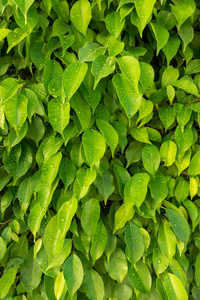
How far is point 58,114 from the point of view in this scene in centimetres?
66

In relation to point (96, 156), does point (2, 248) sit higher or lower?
lower

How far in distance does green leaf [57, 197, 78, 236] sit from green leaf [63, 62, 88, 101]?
28cm

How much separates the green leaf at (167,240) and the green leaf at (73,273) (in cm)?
25

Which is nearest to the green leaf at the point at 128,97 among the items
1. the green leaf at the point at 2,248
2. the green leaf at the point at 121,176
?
the green leaf at the point at 121,176

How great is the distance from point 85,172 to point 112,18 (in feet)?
1.46

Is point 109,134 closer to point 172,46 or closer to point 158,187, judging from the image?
point 158,187

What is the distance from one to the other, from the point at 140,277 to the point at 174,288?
100mm

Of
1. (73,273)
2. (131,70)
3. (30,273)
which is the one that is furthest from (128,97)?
(30,273)

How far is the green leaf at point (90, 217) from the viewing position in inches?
27.9

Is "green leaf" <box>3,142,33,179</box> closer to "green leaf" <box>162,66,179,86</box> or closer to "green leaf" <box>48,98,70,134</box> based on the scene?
"green leaf" <box>48,98,70,134</box>

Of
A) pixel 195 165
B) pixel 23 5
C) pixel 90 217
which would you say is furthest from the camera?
pixel 195 165

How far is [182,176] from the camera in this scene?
0.91m

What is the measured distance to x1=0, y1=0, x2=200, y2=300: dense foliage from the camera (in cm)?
68

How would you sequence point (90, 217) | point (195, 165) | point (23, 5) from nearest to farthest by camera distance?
point (23, 5)
point (90, 217)
point (195, 165)
